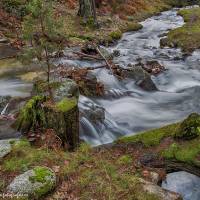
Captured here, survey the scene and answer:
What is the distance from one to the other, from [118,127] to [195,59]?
8577mm

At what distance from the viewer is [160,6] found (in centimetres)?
3666

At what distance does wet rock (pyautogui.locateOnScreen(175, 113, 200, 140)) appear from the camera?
8.67m

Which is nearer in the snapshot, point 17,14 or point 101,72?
point 101,72

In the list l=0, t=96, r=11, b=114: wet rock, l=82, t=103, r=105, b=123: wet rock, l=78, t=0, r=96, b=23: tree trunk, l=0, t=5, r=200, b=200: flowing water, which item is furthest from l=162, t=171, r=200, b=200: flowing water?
l=78, t=0, r=96, b=23: tree trunk

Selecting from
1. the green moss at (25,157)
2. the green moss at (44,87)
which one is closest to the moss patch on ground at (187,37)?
the green moss at (44,87)

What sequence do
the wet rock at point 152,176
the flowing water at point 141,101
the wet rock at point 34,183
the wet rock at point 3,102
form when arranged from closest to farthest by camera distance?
the wet rock at point 34,183 < the wet rock at point 152,176 < the flowing water at point 141,101 < the wet rock at point 3,102

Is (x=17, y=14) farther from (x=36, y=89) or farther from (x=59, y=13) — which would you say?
(x=36, y=89)

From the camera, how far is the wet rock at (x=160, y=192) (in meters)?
6.75

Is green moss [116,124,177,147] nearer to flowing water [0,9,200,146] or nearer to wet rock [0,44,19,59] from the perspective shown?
flowing water [0,9,200,146]

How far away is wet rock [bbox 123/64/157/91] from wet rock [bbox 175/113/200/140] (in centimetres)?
542

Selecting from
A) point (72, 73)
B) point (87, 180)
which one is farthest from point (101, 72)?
point (87, 180)

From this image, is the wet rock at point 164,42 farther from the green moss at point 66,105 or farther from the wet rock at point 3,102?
the green moss at point 66,105

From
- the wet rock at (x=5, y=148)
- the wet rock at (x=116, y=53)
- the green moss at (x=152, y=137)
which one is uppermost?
Answer: the wet rock at (x=5, y=148)

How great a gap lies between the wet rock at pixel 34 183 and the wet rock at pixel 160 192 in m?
1.59
